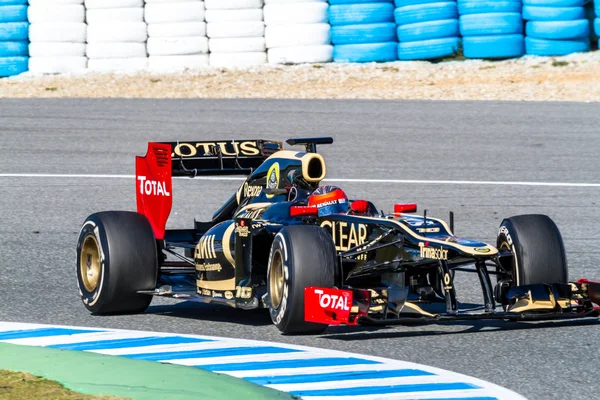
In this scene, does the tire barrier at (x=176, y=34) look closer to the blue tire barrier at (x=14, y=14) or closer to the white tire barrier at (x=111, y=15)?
the white tire barrier at (x=111, y=15)

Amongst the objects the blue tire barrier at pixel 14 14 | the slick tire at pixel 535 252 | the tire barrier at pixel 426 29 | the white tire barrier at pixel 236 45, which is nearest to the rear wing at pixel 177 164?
the slick tire at pixel 535 252

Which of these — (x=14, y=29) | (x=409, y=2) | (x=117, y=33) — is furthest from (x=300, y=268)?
(x=14, y=29)

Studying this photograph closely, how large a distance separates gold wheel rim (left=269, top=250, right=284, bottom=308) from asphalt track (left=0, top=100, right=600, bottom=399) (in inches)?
8.7

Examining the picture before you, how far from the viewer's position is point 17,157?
1573 centimetres

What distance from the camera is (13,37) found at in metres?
19.7

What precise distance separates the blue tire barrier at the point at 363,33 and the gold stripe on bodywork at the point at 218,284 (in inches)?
484

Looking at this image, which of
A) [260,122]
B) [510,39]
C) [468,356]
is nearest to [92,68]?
[260,122]

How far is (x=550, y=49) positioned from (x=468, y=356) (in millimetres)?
13857

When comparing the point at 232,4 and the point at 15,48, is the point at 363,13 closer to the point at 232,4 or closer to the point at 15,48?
the point at 232,4

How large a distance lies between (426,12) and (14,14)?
275 inches

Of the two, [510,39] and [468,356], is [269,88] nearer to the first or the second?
[510,39]

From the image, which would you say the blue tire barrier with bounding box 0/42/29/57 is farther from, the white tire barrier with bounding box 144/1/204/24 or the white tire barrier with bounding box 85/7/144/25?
the white tire barrier with bounding box 144/1/204/24

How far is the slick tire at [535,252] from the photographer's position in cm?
737

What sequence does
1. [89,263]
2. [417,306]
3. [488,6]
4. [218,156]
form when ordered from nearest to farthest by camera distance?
[417,306]
[89,263]
[218,156]
[488,6]
